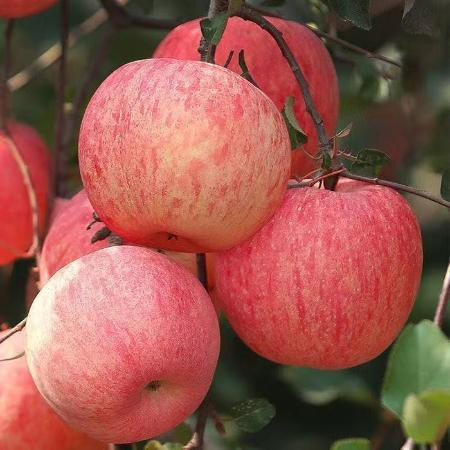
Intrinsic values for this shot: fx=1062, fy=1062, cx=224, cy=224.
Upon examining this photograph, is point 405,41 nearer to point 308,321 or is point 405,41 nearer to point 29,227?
point 29,227

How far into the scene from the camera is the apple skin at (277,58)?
4.04 feet

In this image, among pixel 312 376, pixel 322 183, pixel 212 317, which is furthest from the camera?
pixel 312 376

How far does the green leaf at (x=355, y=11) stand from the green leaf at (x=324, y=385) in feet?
2.14

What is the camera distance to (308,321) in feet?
3.49

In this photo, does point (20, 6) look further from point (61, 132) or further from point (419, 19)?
point (419, 19)

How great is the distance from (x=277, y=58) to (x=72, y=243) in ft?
1.05

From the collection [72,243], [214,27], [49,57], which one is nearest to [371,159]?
[214,27]

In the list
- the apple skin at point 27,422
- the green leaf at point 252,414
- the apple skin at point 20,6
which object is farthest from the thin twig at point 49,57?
the green leaf at point 252,414

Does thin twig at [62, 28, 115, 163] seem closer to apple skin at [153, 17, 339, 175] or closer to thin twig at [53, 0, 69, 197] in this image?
thin twig at [53, 0, 69, 197]

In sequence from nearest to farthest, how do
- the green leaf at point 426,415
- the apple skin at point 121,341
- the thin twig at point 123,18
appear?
the green leaf at point 426,415 < the apple skin at point 121,341 < the thin twig at point 123,18

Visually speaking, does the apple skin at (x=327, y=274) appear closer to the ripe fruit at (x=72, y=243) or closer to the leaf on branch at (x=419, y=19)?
the ripe fruit at (x=72, y=243)

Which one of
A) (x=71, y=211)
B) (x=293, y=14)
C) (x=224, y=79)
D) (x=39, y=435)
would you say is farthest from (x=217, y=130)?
(x=293, y=14)

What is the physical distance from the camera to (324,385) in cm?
162

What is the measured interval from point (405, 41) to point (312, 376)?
0.57 meters
